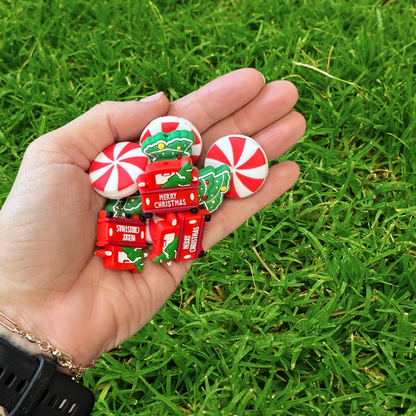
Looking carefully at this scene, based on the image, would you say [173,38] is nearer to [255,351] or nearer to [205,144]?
[205,144]

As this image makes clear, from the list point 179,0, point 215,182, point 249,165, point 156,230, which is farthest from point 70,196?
point 179,0

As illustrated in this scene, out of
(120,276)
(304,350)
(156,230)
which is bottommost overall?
(304,350)

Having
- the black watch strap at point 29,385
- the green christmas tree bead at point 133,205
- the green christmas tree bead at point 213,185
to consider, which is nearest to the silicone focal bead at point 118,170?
the green christmas tree bead at point 133,205

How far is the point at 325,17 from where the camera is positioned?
3.76 metres

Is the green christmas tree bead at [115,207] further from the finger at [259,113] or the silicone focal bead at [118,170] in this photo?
the finger at [259,113]

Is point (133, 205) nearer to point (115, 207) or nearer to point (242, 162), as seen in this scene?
point (115, 207)

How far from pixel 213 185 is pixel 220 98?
0.55 meters

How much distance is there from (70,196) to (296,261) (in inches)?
56.3

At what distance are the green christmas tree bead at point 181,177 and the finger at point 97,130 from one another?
44 cm

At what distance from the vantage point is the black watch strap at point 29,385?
6.88 feet

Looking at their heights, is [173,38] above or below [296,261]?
above

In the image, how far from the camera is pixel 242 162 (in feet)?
8.98

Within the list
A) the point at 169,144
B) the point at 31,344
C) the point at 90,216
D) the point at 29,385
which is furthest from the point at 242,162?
the point at 29,385

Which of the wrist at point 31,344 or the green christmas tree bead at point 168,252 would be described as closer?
the wrist at point 31,344
